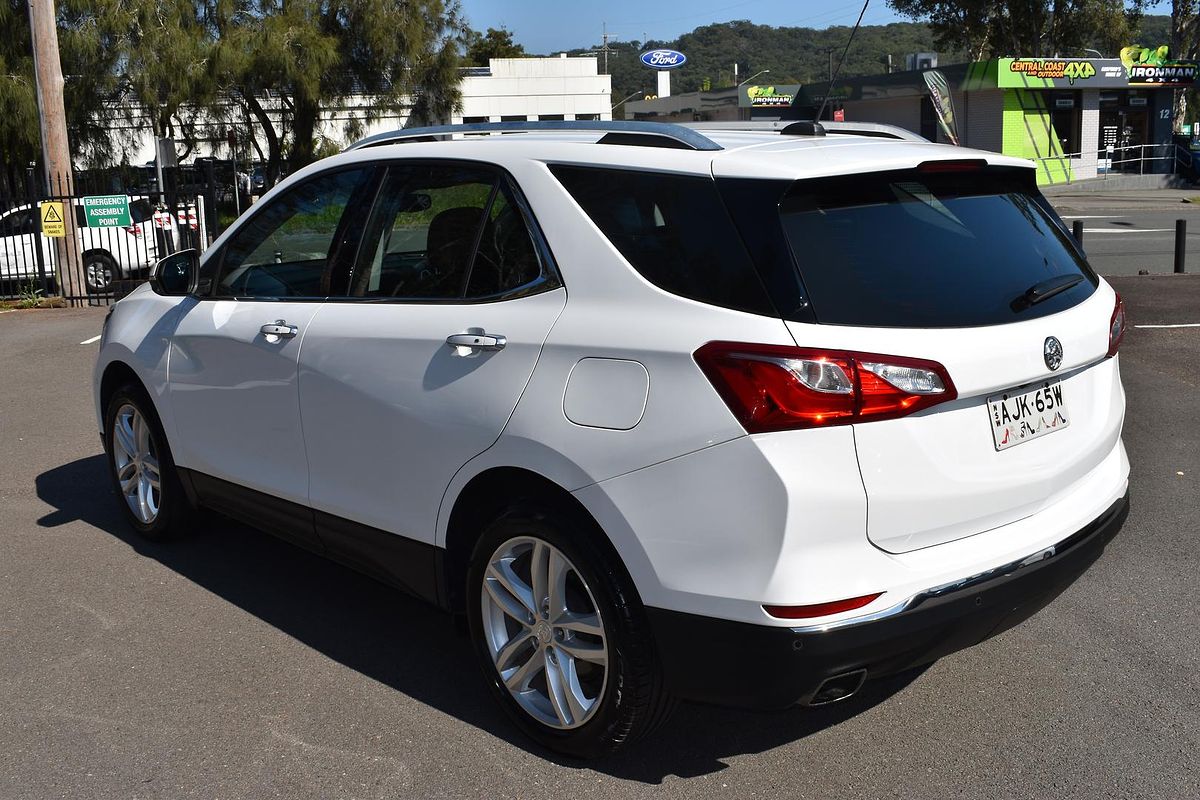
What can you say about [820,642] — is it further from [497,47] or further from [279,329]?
[497,47]

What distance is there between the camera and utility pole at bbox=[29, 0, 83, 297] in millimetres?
15461

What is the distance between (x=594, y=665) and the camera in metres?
3.37

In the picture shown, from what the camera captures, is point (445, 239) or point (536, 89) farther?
point (536, 89)

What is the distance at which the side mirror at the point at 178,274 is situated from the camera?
489 centimetres

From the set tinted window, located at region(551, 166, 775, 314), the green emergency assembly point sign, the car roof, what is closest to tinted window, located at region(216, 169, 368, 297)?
the car roof

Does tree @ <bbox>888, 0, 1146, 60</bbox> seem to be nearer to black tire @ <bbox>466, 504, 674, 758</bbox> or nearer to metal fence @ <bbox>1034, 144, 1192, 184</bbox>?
metal fence @ <bbox>1034, 144, 1192, 184</bbox>

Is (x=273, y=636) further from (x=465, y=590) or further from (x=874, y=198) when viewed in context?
(x=874, y=198)

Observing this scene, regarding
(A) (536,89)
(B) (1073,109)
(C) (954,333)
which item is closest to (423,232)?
(C) (954,333)

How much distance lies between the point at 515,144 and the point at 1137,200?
35.8 meters

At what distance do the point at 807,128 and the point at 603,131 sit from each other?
2.37ft

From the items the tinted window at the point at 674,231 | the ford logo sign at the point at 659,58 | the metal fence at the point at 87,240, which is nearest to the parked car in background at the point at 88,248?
the metal fence at the point at 87,240

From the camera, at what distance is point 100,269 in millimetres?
18625

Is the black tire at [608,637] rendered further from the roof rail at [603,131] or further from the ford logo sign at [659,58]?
the ford logo sign at [659,58]


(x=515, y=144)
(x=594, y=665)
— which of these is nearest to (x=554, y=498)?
(x=594, y=665)
